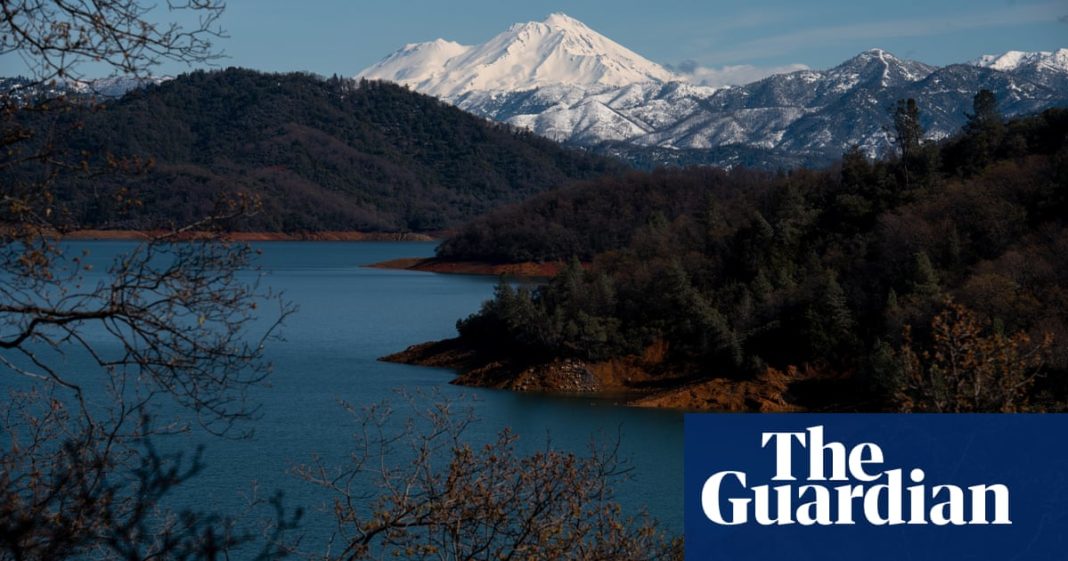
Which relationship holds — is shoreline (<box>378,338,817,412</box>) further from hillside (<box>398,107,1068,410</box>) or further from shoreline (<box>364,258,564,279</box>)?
shoreline (<box>364,258,564,279</box>)

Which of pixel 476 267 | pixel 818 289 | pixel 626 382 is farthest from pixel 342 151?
pixel 818 289

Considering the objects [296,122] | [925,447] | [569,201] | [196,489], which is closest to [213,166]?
[296,122]

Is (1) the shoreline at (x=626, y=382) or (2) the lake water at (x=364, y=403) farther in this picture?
(1) the shoreline at (x=626, y=382)

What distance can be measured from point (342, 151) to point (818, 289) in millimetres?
121280

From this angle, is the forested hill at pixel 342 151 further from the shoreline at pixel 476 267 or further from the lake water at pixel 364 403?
the lake water at pixel 364 403

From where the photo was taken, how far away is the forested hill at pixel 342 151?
419 feet

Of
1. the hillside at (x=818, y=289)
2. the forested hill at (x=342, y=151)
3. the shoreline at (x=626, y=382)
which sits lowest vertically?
the shoreline at (x=626, y=382)

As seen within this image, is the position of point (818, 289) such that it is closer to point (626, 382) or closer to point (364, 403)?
point (626, 382)

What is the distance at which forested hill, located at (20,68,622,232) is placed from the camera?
128 m

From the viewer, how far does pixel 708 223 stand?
3819cm

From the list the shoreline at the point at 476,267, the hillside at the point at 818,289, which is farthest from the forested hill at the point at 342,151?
the hillside at the point at 818,289

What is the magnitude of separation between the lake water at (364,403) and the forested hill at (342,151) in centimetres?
6382

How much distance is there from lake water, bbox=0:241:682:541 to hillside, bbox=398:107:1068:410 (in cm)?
219

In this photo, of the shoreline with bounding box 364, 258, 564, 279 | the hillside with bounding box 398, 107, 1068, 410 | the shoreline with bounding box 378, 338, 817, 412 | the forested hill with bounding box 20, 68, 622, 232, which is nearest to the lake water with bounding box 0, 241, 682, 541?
the shoreline with bounding box 378, 338, 817, 412
